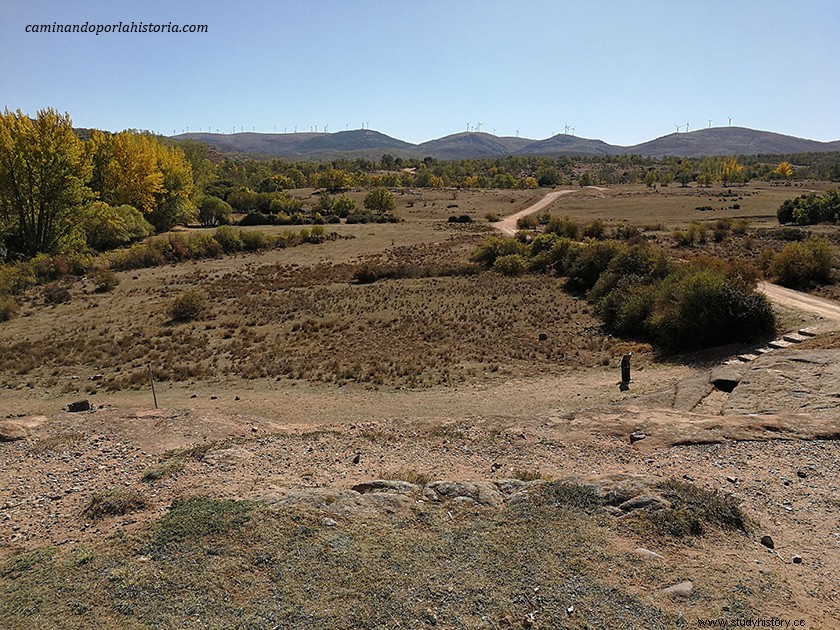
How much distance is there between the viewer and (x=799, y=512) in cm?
811

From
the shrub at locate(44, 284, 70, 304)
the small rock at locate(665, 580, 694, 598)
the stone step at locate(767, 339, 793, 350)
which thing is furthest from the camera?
the shrub at locate(44, 284, 70, 304)

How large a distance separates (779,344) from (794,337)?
33.4 inches

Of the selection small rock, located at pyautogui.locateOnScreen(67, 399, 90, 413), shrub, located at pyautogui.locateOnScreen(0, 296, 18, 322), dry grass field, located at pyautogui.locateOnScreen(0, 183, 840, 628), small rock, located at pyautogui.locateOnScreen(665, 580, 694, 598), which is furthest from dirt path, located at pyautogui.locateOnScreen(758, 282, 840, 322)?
shrub, located at pyautogui.locateOnScreen(0, 296, 18, 322)

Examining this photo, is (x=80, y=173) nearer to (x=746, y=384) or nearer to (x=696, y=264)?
(x=696, y=264)

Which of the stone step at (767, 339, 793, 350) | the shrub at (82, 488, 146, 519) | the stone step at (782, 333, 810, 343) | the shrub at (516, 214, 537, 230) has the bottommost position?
the shrub at (82, 488, 146, 519)

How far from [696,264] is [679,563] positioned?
2089cm

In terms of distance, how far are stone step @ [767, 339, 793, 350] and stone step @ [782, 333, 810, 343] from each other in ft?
0.77

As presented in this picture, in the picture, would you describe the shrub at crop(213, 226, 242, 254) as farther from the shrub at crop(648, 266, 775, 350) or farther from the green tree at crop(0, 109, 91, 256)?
the shrub at crop(648, 266, 775, 350)

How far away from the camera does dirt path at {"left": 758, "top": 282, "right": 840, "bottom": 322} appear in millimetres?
20750

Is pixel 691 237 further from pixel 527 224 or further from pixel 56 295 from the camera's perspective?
pixel 56 295

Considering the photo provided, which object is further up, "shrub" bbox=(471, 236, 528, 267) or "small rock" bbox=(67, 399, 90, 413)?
"shrub" bbox=(471, 236, 528, 267)

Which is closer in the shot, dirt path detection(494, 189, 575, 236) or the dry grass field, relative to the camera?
the dry grass field

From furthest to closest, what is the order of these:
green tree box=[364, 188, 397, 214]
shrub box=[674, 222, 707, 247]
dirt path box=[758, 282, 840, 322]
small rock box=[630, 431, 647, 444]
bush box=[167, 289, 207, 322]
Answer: green tree box=[364, 188, 397, 214] → shrub box=[674, 222, 707, 247] → bush box=[167, 289, 207, 322] → dirt path box=[758, 282, 840, 322] → small rock box=[630, 431, 647, 444]

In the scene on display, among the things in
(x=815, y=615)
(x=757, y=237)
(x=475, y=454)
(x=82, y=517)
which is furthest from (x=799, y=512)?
(x=757, y=237)
